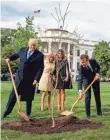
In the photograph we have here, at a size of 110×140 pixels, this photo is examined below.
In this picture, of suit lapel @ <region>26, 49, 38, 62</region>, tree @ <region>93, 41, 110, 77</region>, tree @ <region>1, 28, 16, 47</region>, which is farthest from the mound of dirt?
tree @ <region>93, 41, 110, 77</region>

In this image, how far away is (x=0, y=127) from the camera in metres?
8.57

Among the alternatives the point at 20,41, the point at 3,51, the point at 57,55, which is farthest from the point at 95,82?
the point at 3,51

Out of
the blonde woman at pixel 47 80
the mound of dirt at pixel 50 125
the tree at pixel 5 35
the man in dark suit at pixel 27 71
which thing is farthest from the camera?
the tree at pixel 5 35

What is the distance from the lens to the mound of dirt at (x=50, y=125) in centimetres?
837

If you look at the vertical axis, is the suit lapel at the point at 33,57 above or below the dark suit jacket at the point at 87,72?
above

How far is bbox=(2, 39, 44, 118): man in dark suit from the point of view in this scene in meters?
9.73

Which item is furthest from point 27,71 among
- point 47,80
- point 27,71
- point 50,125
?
point 47,80

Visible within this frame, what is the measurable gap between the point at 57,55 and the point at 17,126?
3.41 m

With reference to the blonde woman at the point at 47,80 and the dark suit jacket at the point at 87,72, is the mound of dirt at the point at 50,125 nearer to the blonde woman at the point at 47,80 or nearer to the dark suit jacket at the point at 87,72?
the dark suit jacket at the point at 87,72

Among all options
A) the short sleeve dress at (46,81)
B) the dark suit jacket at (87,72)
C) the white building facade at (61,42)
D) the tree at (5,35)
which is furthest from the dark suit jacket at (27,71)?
the tree at (5,35)

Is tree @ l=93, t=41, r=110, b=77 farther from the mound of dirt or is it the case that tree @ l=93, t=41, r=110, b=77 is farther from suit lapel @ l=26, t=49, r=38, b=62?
the mound of dirt

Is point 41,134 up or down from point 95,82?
down

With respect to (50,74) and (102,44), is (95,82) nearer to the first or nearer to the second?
(50,74)

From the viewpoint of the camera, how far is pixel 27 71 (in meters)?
9.88
